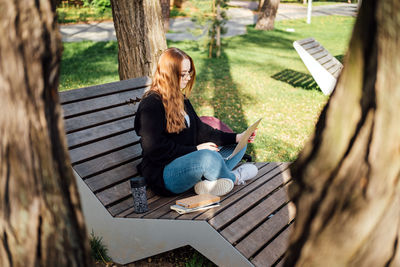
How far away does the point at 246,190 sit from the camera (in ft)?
10.9

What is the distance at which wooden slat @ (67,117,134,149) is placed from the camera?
3.33m

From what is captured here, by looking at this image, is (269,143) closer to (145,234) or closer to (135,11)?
(135,11)

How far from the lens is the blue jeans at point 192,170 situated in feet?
10.1

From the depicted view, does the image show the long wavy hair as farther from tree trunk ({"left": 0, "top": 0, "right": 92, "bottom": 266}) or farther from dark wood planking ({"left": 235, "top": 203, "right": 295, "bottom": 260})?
tree trunk ({"left": 0, "top": 0, "right": 92, "bottom": 266})

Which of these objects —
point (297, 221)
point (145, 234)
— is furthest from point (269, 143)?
point (297, 221)

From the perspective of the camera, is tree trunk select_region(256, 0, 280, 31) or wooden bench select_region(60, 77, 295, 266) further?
tree trunk select_region(256, 0, 280, 31)

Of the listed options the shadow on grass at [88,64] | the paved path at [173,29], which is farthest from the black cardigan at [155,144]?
the paved path at [173,29]

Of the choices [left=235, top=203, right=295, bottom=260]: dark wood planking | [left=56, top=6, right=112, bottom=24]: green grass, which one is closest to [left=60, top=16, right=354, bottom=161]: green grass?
[left=235, top=203, right=295, bottom=260]: dark wood planking

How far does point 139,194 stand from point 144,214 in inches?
6.4

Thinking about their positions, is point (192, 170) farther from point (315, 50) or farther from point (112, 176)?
point (315, 50)

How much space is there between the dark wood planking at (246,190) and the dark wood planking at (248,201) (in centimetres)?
3

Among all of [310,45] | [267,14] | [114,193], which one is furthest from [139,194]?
[267,14]

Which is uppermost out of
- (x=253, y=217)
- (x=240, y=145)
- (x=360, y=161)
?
(x=360, y=161)

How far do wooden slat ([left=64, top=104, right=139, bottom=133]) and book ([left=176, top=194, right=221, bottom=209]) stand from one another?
1135mm
